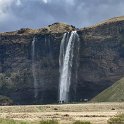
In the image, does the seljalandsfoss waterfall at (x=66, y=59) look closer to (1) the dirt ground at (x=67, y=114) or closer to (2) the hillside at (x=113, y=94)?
(2) the hillside at (x=113, y=94)

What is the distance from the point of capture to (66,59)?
19000 centimetres

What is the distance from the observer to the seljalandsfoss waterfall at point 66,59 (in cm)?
18288

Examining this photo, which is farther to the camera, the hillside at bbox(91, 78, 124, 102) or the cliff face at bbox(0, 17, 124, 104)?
the cliff face at bbox(0, 17, 124, 104)

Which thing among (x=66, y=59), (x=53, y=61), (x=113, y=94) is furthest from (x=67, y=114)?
(x=66, y=59)

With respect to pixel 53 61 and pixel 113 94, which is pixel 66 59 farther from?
pixel 113 94

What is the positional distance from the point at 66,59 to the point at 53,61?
606 centimetres

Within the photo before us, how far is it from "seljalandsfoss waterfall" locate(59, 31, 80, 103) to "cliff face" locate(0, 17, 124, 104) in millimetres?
1647

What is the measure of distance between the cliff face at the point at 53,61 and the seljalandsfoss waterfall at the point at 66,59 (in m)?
1.65

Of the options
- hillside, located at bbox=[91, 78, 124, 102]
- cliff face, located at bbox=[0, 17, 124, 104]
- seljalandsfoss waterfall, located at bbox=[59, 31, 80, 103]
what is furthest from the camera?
seljalandsfoss waterfall, located at bbox=[59, 31, 80, 103]

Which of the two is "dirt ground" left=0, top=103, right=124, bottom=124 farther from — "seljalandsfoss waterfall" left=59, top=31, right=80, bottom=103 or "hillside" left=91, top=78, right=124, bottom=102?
"seljalandsfoss waterfall" left=59, top=31, right=80, bottom=103

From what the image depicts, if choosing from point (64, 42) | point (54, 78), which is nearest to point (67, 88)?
point (54, 78)

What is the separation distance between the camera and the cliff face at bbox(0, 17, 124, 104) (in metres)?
173

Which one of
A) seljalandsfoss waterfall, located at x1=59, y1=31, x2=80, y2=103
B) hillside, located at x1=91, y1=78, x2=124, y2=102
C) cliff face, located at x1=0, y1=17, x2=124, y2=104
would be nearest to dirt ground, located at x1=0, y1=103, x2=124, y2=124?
hillside, located at x1=91, y1=78, x2=124, y2=102

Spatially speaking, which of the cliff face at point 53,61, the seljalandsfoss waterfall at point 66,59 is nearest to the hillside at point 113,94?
the cliff face at point 53,61
